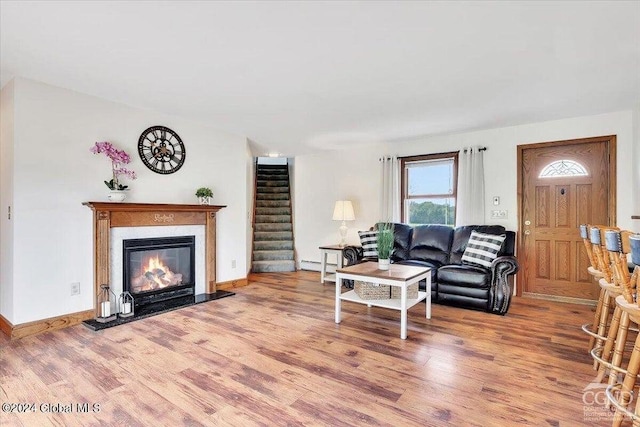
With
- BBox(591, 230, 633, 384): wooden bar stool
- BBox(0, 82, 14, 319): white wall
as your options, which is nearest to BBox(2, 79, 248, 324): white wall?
BBox(0, 82, 14, 319): white wall

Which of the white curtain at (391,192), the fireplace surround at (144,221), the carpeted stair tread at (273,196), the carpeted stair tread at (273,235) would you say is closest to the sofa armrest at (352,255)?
the white curtain at (391,192)

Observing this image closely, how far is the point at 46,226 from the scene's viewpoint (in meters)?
3.10

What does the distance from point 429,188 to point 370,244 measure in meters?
1.37

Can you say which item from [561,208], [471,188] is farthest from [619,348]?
[471,188]

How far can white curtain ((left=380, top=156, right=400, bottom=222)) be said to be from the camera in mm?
5332

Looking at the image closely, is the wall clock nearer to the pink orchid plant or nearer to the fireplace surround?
the pink orchid plant

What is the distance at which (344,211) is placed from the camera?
18.2 feet

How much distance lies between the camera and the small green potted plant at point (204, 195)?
4.29m

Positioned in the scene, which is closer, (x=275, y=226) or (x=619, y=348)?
(x=619, y=348)

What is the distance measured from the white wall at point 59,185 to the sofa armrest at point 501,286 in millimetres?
4120

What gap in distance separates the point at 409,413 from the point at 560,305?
3302mm

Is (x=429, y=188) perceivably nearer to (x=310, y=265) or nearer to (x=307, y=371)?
(x=310, y=265)

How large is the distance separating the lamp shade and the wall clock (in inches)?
102

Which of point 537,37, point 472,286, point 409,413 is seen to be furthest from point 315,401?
point 537,37
